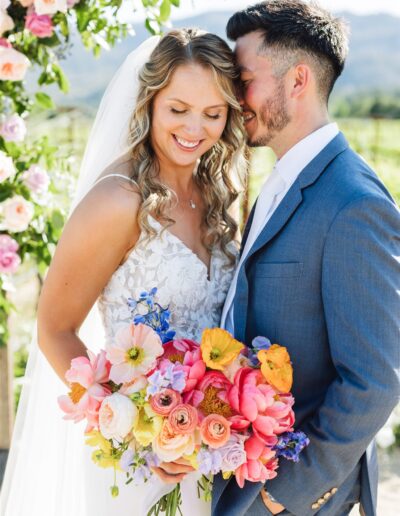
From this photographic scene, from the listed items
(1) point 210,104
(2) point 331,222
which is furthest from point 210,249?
(2) point 331,222

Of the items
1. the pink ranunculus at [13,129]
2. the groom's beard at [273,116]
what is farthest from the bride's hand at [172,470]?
the pink ranunculus at [13,129]

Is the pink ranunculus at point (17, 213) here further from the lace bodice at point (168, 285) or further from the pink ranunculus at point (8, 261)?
the lace bodice at point (168, 285)

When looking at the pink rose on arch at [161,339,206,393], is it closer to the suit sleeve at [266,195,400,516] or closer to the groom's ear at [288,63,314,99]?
the suit sleeve at [266,195,400,516]

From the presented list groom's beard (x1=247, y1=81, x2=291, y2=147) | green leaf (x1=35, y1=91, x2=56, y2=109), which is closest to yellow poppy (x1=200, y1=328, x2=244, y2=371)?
groom's beard (x1=247, y1=81, x2=291, y2=147)

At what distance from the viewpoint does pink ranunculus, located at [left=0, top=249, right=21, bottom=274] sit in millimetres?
3986

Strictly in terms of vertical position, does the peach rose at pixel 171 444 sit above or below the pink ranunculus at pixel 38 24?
below

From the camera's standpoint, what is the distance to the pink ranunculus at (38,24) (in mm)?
3725

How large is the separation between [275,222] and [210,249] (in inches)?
24.4

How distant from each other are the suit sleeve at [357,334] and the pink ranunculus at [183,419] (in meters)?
0.43

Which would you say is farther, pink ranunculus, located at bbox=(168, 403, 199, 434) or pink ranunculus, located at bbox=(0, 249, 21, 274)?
pink ranunculus, located at bbox=(0, 249, 21, 274)

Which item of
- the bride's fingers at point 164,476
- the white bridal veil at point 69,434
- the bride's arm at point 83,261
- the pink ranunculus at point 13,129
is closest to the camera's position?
the bride's fingers at point 164,476

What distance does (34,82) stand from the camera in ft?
13.9

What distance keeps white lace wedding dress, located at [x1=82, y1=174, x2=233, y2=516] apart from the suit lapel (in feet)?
1.41

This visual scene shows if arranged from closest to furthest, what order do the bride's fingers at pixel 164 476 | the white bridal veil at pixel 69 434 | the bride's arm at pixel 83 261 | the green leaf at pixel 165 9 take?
the bride's fingers at pixel 164 476, the bride's arm at pixel 83 261, the white bridal veil at pixel 69 434, the green leaf at pixel 165 9
